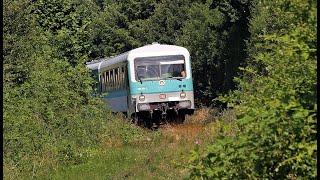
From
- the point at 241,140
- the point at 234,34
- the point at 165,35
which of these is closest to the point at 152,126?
the point at 234,34

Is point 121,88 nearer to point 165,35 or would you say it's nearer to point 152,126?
point 152,126

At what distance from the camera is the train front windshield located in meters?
25.4

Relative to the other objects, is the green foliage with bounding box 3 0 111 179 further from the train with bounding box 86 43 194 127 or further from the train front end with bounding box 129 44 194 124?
the train front end with bounding box 129 44 194 124

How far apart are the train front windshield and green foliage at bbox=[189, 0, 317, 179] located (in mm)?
17761

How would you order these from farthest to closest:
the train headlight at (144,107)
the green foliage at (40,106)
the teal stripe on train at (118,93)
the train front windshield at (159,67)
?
1. the teal stripe on train at (118,93)
2. the train front windshield at (159,67)
3. the train headlight at (144,107)
4. the green foliage at (40,106)

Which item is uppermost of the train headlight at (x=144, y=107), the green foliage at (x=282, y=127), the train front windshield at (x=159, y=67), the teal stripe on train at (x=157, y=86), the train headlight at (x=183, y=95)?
the green foliage at (x=282, y=127)

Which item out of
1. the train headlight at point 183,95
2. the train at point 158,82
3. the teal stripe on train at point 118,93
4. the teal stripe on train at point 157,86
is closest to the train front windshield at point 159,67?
the train at point 158,82

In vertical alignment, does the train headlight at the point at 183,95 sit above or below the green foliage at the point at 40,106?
below

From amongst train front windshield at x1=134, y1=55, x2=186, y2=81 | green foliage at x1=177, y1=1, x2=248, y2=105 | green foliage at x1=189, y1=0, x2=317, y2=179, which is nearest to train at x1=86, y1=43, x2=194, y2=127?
train front windshield at x1=134, y1=55, x2=186, y2=81

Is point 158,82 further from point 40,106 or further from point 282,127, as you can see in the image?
point 282,127

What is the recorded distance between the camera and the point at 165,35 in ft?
196

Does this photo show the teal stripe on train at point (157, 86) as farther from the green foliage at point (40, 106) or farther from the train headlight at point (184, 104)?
the green foliage at point (40, 106)

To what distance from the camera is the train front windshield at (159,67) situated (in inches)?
1000

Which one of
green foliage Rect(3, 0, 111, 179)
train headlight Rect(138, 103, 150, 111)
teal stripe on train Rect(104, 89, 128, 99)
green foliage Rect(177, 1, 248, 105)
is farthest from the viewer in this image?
green foliage Rect(177, 1, 248, 105)
